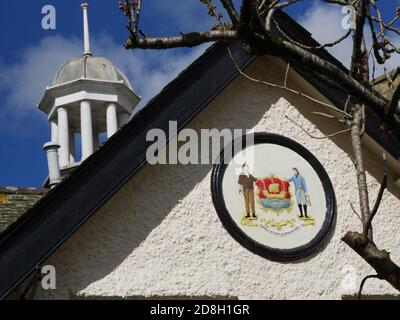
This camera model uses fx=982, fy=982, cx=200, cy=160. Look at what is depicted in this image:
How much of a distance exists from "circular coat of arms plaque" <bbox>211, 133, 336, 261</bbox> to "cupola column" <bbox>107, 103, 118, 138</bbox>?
23.4 ft

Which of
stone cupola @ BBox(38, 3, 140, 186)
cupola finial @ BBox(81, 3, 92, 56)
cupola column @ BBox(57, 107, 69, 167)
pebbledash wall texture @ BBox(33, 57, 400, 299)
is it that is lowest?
pebbledash wall texture @ BBox(33, 57, 400, 299)

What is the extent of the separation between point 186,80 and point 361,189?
3293mm

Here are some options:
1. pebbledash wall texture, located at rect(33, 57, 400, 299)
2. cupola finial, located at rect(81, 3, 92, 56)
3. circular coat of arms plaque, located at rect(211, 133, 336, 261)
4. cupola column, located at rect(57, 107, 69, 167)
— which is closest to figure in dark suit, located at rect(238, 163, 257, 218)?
circular coat of arms plaque, located at rect(211, 133, 336, 261)

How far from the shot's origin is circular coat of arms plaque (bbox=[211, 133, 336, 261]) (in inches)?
396

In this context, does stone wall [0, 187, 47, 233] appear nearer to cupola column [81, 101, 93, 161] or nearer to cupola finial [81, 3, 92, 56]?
cupola column [81, 101, 93, 161]

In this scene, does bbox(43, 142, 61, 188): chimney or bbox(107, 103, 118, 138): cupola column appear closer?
→ bbox(43, 142, 61, 188): chimney

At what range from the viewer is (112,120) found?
57.9ft

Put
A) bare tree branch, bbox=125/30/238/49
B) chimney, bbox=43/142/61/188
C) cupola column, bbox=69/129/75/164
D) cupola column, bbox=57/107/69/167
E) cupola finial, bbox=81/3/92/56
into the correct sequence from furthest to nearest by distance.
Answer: cupola finial, bbox=81/3/92/56, cupola column, bbox=69/129/75/164, cupola column, bbox=57/107/69/167, chimney, bbox=43/142/61/188, bare tree branch, bbox=125/30/238/49

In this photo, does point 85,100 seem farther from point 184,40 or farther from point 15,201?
point 184,40

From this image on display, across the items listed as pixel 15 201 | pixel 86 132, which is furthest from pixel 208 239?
pixel 86 132

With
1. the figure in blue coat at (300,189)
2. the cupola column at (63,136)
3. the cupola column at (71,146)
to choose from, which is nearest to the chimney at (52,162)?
the figure in blue coat at (300,189)

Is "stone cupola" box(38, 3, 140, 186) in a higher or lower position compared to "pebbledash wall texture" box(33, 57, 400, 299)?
higher

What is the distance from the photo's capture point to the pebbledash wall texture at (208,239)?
9.29 m
